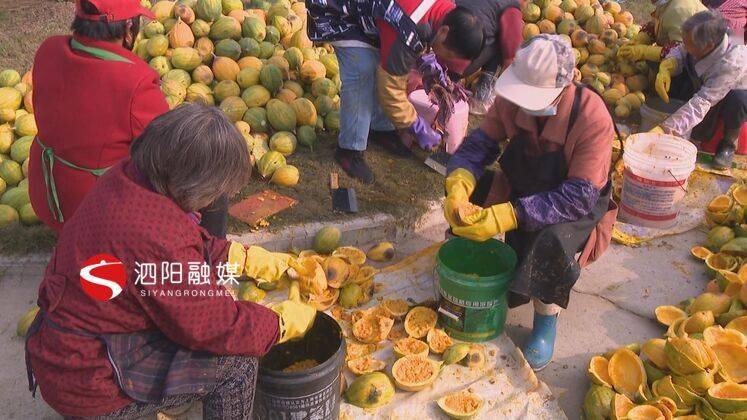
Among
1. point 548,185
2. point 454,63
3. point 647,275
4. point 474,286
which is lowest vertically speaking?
point 647,275

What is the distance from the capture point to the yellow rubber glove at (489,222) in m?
3.17

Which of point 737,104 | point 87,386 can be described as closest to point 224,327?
point 87,386

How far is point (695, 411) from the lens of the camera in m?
2.96

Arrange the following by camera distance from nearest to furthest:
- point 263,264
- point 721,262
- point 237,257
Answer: point 237,257 < point 263,264 < point 721,262

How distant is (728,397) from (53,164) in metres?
3.47

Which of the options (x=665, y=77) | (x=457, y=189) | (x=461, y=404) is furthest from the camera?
(x=665, y=77)

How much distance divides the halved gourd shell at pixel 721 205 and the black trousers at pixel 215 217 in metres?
3.47

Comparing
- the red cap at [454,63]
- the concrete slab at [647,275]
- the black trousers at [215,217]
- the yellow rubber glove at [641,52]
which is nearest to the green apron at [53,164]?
the black trousers at [215,217]

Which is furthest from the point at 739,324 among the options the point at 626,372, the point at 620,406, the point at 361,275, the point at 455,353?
the point at 361,275

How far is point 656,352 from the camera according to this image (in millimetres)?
3225

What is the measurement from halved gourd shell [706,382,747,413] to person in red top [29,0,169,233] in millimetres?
2982

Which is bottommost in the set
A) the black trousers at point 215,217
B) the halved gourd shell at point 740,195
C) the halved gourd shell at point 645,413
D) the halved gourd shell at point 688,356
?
the halved gourd shell at point 740,195

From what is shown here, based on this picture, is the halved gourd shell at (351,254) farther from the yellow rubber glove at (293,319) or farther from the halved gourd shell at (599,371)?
the halved gourd shell at (599,371)

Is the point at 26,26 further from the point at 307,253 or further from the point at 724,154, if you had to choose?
the point at 724,154
